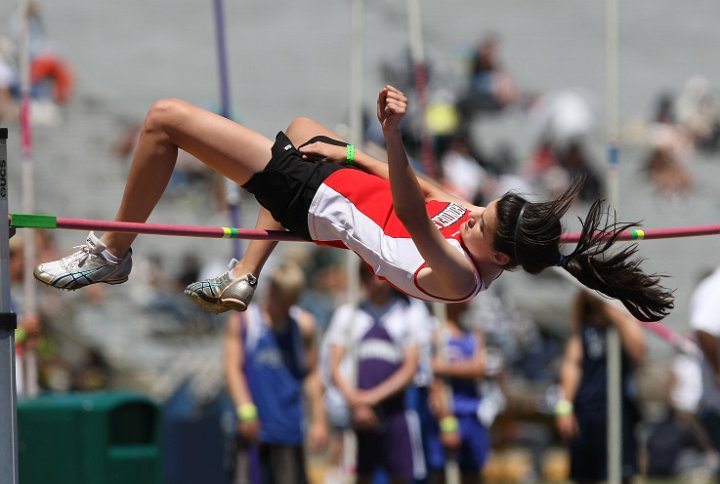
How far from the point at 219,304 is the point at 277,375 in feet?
8.22

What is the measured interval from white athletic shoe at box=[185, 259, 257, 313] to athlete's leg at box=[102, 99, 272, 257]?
1.14 feet

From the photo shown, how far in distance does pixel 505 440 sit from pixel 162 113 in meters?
5.92

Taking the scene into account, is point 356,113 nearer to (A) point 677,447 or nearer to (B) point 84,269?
(B) point 84,269

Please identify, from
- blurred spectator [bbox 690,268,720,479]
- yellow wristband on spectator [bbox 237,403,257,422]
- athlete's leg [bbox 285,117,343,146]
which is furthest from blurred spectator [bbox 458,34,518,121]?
athlete's leg [bbox 285,117,343,146]

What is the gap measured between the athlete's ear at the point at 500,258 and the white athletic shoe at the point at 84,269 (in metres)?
1.33

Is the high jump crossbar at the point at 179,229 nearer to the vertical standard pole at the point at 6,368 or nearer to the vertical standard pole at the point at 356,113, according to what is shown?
the vertical standard pole at the point at 6,368

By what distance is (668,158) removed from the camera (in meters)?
13.2

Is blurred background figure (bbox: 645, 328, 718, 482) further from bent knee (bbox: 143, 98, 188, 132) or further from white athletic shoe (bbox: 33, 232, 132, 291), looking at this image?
bent knee (bbox: 143, 98, 188, 132)

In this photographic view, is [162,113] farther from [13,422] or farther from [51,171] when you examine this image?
[51,171]

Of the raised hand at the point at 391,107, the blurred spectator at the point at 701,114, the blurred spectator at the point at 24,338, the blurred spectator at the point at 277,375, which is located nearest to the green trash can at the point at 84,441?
the blurred spectator at the point at 24,338

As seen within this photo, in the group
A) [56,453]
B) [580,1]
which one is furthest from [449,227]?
[580,1]

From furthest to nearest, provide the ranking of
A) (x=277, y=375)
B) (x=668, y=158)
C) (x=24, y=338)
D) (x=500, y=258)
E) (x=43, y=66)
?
(x=668, y=158), (x=43, y=66), (x=277, y=375), (x=24, y=338), (x=500, y=258)

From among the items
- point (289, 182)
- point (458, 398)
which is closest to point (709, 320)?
point (458, 398)

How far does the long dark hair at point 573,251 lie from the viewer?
4160mm
